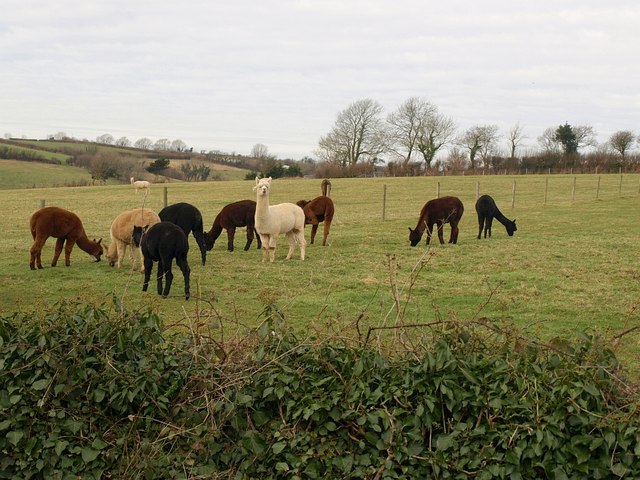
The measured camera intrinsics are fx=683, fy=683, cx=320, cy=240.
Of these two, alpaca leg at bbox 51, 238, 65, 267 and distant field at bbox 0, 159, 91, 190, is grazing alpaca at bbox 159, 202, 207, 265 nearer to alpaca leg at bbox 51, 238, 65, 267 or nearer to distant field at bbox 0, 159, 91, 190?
alpaca leg at bbox 51, 238, 65, 267

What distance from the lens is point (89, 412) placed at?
4840mm

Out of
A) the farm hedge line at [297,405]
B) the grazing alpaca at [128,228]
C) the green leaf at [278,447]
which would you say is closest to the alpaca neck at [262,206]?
the grazing alpaca at [128,228]

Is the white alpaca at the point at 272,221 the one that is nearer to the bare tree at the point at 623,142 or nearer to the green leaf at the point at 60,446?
the green leaf at the point at 60,446

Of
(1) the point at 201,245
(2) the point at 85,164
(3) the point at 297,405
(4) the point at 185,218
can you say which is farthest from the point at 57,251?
(2) the point at 85,164

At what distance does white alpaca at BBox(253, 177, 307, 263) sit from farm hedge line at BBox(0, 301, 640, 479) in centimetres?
1027

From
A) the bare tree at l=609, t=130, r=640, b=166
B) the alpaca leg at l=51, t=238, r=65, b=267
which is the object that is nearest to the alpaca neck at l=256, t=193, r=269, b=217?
the alpaca leg at l=51, t=238, r=65, b=267

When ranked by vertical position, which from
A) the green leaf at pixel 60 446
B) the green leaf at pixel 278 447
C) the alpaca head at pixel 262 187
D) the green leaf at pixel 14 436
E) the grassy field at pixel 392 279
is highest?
the alpaca head at pixel 262 187

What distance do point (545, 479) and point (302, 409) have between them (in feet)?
5.13

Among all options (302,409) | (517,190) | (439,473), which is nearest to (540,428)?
(439,473)

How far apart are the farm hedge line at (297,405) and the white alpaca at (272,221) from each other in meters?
10.3

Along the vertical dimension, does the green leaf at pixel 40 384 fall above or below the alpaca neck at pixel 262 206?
below

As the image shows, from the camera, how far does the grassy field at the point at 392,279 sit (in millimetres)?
7906

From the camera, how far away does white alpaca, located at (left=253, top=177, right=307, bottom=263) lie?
15.3 meters

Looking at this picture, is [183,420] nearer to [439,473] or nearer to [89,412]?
[89,412]
